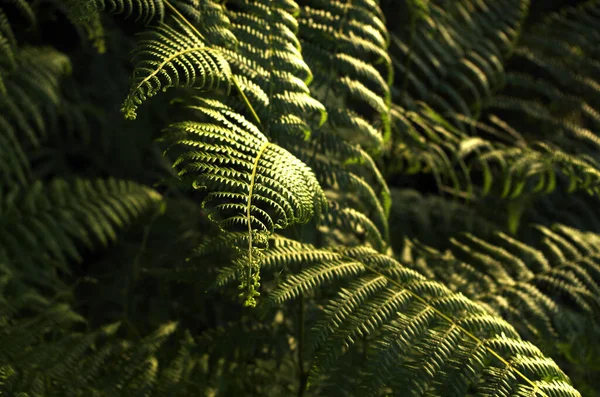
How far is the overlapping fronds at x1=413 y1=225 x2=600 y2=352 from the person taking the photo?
58.3 inches

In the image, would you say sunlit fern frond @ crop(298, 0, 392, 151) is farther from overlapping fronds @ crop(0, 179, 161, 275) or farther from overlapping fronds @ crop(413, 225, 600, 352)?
overlapping fronds @ crop(0, 179, 161, 275)

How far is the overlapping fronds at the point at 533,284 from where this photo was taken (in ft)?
4.86

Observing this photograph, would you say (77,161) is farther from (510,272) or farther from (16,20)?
(510,272)

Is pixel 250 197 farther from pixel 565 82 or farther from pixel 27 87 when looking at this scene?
pixel 565 82

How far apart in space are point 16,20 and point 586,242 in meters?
2.86

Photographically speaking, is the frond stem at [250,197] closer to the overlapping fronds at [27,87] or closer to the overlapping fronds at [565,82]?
the overlapping fronds at [27,87]

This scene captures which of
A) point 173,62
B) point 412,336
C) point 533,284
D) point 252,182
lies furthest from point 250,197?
point 533,284

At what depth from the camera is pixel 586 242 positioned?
1.70m

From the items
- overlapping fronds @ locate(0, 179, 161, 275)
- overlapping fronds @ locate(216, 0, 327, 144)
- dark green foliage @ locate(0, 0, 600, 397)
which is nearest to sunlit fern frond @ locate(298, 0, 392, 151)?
dark green foliage @ locate(0, 0, 600, 397)

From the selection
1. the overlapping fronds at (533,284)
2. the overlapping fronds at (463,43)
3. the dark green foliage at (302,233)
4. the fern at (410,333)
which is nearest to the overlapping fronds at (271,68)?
the dark green foliage at (302,233)

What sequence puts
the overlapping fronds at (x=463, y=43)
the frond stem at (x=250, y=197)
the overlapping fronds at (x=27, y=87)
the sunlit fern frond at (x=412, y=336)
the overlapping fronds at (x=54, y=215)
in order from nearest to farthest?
the frond stem at (x=250, y=197), the sunlit fern frond at (x=412, y=336), the overlapping fronds at (x=54, y=215), the overlapping fronds at (x=27, y=87), the overlapping fronds at (x=463, y=43)

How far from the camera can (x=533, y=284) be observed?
5.37 feet

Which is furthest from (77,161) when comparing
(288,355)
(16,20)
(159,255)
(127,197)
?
(288,355)

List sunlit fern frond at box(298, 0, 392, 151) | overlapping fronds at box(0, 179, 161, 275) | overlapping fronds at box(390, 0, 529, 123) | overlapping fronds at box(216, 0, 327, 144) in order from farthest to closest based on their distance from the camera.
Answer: overlapping fronds at box(390, 0, 529, 123) < overlapping fronds at box(0, 179, 161, 275) < sunlit fern frond at box(298, 0, 392, 151) < overlapping fronds at box(216, 0, 327, 144)
